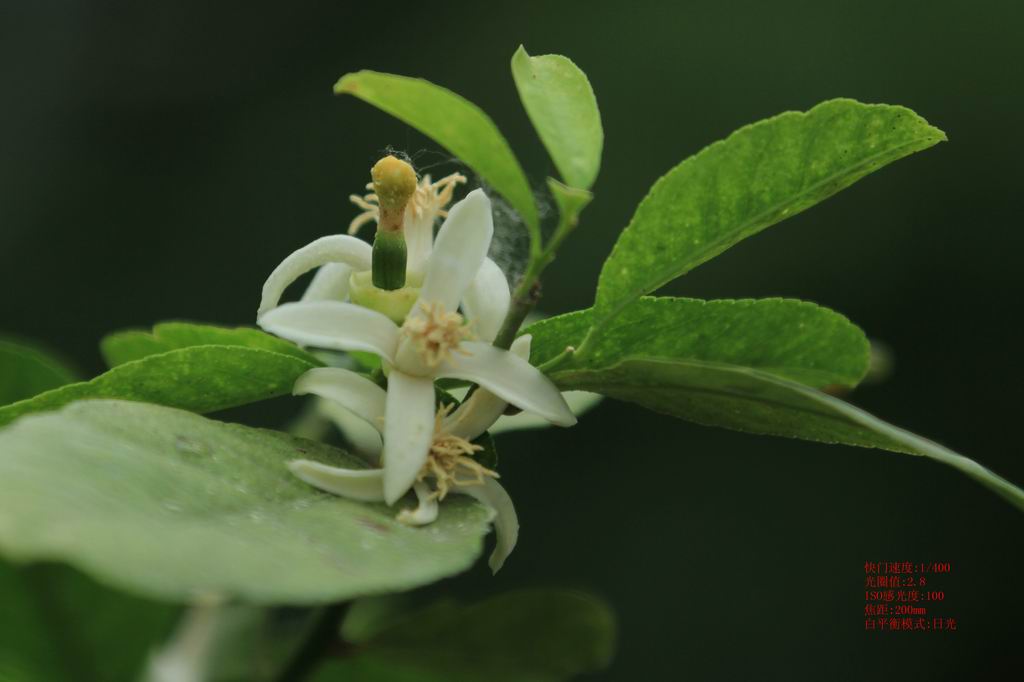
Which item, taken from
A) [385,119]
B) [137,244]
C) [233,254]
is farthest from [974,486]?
[137,244]

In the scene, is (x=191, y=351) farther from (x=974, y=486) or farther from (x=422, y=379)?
(x=974, y=486)

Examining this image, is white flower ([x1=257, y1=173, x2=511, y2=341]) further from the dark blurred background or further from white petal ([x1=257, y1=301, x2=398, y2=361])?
the dark blurred background

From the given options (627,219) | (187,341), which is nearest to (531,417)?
(187,341)

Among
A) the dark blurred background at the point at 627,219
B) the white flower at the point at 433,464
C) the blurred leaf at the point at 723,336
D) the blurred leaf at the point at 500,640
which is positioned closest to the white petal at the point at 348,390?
the white flower at the point at 433,464

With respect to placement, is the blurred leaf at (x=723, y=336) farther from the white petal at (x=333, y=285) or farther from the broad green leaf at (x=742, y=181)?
the white petal at (x=333, y=285)

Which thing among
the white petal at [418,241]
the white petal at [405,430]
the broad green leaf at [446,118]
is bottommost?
the white petal at [405,430]

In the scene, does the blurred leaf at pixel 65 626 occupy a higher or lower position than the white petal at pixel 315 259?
lower
